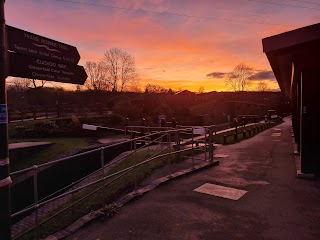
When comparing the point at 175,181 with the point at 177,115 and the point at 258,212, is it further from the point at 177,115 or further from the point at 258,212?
the point at 177,115

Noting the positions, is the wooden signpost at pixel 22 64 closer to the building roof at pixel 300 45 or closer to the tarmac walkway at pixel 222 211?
the tarmac walkway at pixel 222 211

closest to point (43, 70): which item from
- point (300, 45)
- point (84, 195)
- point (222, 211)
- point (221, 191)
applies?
point (222, 211)

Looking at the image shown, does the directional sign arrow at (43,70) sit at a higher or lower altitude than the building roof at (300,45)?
lower

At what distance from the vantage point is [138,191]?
263 inches

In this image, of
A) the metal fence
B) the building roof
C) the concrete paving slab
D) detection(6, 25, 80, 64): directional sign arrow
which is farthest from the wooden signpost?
the building roof

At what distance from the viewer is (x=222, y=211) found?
18.3 ft

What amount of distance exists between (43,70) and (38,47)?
0.28m

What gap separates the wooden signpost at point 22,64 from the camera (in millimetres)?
3031

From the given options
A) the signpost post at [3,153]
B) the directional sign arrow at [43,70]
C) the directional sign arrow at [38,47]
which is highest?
the directional sign arrow at [38,47]

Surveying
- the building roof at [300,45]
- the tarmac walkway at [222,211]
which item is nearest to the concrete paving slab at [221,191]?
the tarmac walkway at [222,211]

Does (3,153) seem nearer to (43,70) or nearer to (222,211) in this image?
(43,70)

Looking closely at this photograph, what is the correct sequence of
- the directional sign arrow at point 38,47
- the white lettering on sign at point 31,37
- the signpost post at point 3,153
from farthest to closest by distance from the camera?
the white lettering on sign at point 31,37, the directional sign arrow at point 38,47, the signpost post at point 3,153

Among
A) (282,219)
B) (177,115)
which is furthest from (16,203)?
(177,115)

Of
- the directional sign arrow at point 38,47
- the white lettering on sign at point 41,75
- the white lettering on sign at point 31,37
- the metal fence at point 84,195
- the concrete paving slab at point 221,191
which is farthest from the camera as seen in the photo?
the concrete paving slab at point 221,191
